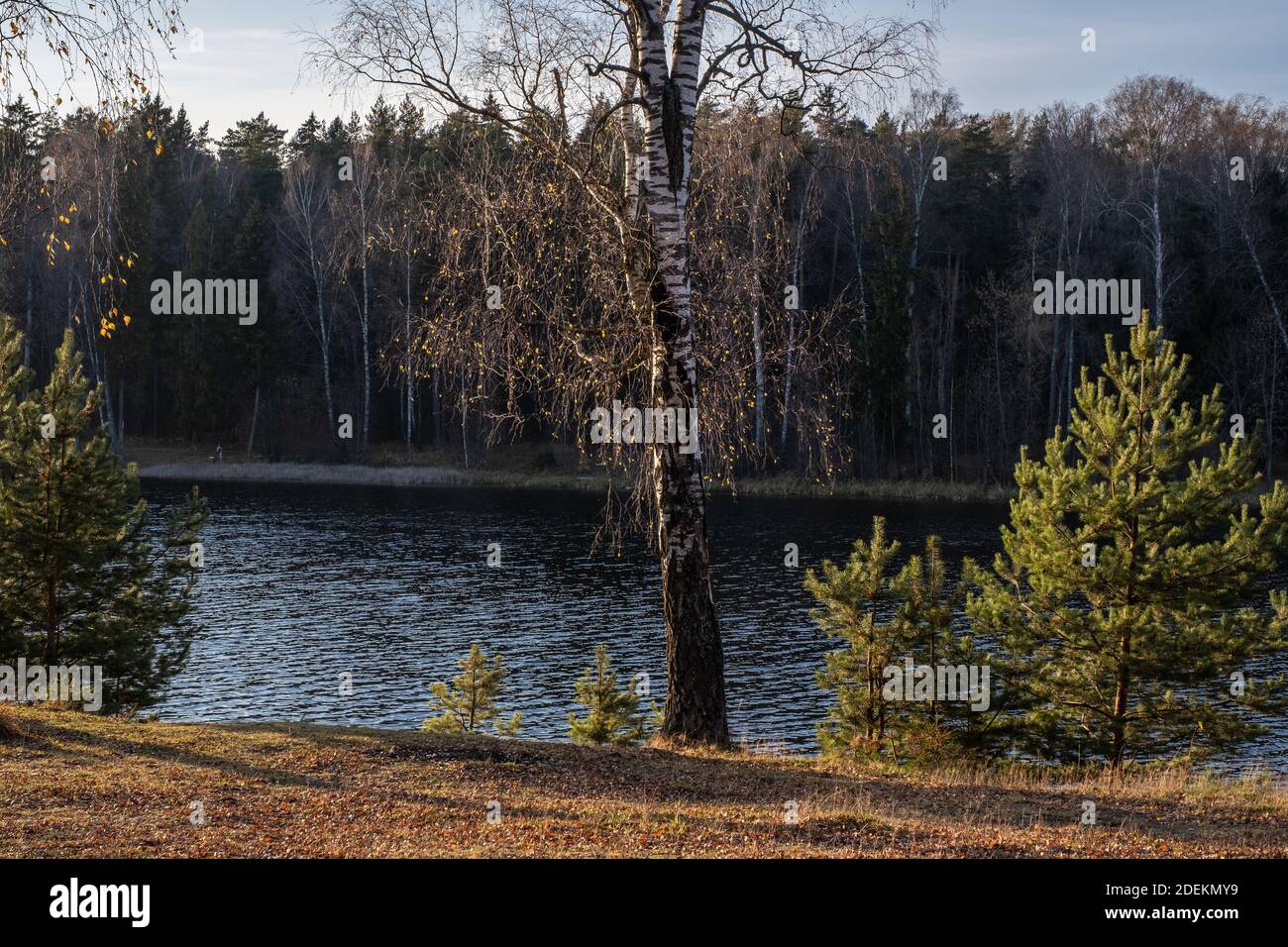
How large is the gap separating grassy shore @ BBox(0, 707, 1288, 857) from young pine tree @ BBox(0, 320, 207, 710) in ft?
14.6

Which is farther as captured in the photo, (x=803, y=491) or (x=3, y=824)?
(x=803, y=491)

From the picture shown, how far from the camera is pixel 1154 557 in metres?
14.9

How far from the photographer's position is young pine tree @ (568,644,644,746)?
14914mm

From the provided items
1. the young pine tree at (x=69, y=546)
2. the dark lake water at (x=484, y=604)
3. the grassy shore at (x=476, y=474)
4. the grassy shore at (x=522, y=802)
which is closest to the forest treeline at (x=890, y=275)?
the grassy shore at (x=476, y=474)

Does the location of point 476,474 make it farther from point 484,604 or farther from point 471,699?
point 471,699

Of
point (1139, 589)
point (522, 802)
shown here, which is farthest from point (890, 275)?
point (522, 802)

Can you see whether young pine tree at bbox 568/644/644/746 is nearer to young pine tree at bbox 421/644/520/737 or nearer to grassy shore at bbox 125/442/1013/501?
young pine tree at bbox 421/644/520/737

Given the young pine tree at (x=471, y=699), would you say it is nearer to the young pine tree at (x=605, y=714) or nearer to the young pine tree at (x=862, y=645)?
the young pine tree at (x=605, y=714)

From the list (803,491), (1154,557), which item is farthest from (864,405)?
(1154,557)

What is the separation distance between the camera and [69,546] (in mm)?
15984

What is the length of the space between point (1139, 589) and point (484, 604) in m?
18.5

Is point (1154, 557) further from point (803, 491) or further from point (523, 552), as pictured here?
point (803, 491)

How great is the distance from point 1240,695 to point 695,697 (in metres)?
7.44

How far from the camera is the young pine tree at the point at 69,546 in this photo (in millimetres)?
15984
